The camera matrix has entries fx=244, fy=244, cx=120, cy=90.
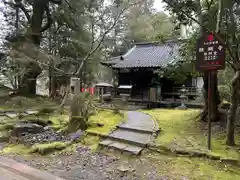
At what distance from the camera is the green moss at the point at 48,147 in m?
6.20

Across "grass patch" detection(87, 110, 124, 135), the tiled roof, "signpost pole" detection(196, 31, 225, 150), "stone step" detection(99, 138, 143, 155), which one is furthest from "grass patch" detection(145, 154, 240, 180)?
the tiled roof

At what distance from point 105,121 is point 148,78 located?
8.61 meters

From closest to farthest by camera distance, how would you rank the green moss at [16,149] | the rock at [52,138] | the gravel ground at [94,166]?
the gravel ground at [94,166]
the green moss at [16,149]
the rock at [52,138]

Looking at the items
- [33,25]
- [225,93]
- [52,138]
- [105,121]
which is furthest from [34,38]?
[225,93]

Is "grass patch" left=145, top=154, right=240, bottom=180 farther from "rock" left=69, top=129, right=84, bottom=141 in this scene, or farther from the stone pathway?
"rock" left=69, top=129, right=84, bottom=141

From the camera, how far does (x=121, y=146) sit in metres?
6.19

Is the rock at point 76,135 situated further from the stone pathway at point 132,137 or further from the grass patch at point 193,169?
the grass patch at point 193,169

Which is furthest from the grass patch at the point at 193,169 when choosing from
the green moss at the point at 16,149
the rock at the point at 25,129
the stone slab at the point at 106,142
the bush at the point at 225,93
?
the bush at the point at 225,93

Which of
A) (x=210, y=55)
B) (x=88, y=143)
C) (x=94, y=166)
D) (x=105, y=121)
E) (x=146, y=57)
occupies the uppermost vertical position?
(x=146, y=57)

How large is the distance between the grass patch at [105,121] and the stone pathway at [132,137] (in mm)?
324

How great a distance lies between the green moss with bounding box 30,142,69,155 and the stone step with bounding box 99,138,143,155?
1054 millimetres

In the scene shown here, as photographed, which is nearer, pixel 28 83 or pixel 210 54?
pixel 210 54

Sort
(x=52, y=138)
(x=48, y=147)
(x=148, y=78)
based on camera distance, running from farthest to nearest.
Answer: (x=148, y=78), (x=52, y=138), (x=48, y=147)

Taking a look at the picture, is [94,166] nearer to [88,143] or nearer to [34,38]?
[88,143]
